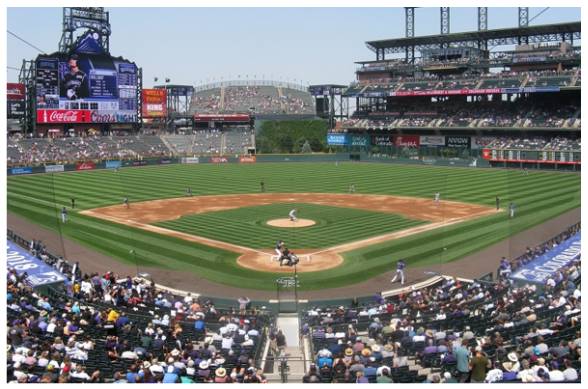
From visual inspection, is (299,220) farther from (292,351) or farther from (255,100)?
(255,100)

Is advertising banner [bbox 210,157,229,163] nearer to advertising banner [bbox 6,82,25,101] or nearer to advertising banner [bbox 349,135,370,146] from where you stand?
advertising banner [bbox 349,135,370,146]

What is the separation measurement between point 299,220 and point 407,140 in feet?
173

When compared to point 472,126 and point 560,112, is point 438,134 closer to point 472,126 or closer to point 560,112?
point 472,126

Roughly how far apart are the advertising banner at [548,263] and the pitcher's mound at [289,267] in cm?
778

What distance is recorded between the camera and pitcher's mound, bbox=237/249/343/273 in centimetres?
2548

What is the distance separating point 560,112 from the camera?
239ft

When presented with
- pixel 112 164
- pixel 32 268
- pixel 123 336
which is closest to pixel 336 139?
pixel 112 164

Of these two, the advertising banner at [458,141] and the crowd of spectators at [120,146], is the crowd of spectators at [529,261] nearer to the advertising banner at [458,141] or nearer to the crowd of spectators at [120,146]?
the crowd of spectators at [120,146]

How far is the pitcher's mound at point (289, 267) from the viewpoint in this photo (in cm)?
2548

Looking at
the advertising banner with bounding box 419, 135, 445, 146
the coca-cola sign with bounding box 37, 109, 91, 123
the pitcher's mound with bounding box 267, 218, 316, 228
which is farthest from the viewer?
the advertising banner with bounding box 419, 135, 445, 146

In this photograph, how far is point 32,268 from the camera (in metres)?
21.6

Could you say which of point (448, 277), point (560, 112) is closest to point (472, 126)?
point (560, 112)

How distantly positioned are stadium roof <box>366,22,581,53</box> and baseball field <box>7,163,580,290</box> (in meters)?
25.4

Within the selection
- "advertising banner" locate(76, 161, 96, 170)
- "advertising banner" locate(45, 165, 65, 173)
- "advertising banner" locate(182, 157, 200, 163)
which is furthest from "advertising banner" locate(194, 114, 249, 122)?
"advertising banner" locate(45, 165, 65, 173)
